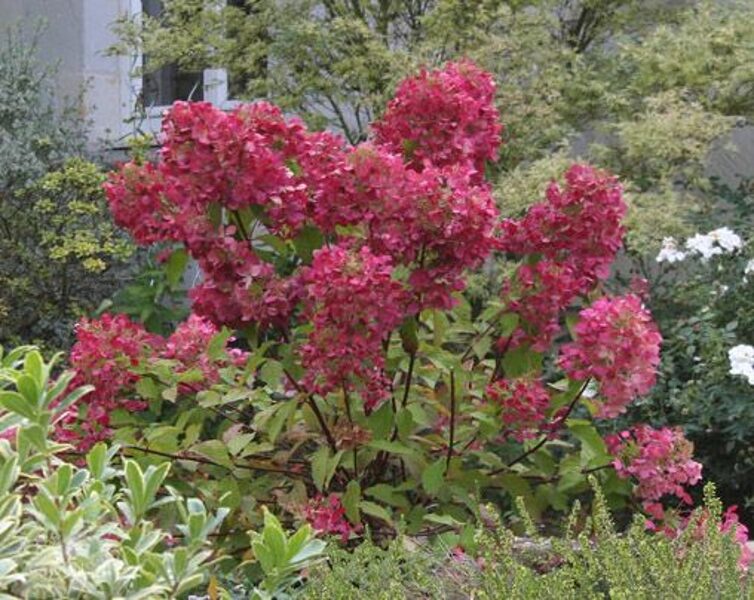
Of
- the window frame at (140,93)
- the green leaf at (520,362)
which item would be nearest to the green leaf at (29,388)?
the green leaf at (520,362)

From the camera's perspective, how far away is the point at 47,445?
2289 mm

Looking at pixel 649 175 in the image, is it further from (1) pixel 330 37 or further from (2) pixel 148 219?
(2) pixel 148 219

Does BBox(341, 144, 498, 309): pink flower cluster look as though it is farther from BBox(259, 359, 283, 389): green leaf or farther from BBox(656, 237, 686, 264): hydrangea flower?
BBox(656, 237, 686, 264): hydrangea flower

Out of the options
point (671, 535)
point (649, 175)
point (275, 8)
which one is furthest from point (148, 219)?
point (275, 8)

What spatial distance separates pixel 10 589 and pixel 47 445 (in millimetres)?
349

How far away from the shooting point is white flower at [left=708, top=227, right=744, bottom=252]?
5172mm

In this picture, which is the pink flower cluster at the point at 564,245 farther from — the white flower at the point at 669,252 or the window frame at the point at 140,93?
the window frame at the point at 140,93

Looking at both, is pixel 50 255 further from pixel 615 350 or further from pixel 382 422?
pixel 615 350

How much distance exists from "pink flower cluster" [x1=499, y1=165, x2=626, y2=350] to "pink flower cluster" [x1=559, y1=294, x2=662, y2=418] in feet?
0.32

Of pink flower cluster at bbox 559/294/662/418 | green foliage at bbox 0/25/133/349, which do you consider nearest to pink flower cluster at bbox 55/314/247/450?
pink flower cluster at bbox 559/294/662/418

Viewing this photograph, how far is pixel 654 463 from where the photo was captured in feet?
10.6


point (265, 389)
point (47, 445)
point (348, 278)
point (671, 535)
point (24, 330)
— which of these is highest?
point (348, 278)

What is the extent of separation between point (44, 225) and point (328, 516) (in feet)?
14.6

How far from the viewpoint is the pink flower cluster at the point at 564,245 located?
3098 millimetres
